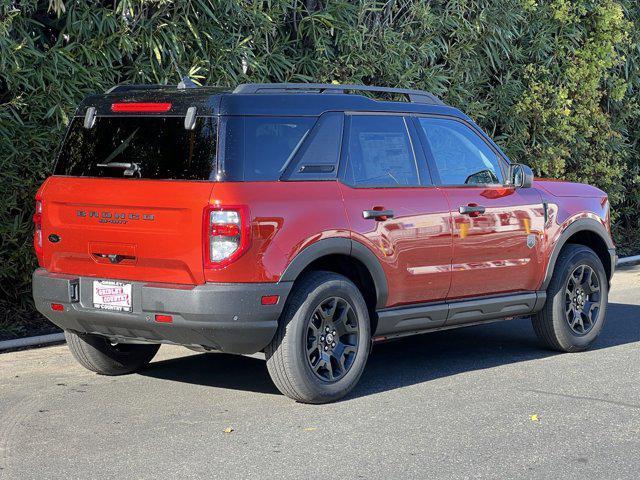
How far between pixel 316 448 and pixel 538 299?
2975mm

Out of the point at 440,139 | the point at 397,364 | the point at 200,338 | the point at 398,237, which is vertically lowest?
the point at 397,364

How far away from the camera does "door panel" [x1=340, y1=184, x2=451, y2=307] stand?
23.2 ft

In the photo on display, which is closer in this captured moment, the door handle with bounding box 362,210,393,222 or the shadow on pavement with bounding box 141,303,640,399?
the door handle with bounding box 362,210,393,222

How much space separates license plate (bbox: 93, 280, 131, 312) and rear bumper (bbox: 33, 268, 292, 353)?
0.03 m

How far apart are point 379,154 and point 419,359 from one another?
1716mm

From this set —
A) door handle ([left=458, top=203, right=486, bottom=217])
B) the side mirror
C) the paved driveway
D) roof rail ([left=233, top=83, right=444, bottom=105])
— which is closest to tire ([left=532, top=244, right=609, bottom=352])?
the paved driveway

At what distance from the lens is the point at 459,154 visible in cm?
796

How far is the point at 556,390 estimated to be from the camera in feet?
23.8

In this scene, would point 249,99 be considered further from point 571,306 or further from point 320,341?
point 571,306

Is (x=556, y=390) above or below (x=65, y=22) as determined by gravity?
below

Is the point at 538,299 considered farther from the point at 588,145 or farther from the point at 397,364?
the point at 588,145

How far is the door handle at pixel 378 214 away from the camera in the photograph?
23.1ft

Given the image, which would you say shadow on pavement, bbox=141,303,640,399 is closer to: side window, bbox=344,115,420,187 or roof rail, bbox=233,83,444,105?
side window, bbox=344,115,420,187

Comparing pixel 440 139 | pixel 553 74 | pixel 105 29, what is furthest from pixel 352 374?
pixel 553 74
